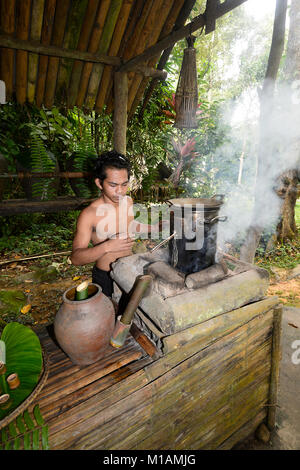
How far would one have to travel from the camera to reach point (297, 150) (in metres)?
5.77

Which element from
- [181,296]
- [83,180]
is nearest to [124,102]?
[83,180]

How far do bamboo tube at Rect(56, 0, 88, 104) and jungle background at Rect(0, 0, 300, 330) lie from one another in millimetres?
1043

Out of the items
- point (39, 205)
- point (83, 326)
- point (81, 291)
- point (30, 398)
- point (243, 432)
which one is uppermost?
point (39, 205)

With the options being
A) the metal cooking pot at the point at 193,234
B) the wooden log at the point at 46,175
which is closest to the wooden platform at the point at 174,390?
the metal cooking pot at the point at 193,234

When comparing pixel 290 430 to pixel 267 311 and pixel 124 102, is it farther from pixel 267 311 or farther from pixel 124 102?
pixel 124 102

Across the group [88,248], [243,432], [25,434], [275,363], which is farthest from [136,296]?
[243,432]

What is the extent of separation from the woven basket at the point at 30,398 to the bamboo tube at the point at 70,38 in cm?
483

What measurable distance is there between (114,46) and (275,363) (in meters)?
5.32

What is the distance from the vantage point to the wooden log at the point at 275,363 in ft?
7.59

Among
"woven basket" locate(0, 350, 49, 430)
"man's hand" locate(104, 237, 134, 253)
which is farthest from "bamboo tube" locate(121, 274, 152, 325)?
"man's hand" locate(104, 237, 134, 253)

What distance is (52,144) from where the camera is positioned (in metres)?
6.95

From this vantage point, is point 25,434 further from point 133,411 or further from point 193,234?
point 193,234

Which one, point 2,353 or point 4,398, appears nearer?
point 4,398

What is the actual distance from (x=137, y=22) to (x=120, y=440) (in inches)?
217
